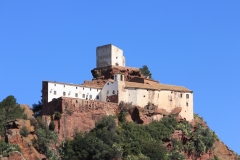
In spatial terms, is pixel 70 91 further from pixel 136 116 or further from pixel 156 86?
A: pixel 156 86

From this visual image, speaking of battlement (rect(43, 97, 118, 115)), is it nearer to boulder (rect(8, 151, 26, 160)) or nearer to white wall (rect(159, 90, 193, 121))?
white wall (rect(159, 90, 193, 121))

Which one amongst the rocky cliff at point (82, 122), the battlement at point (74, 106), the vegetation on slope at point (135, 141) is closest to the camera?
the rocky cliff at point (82, 122)

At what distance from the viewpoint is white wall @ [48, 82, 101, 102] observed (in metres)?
116

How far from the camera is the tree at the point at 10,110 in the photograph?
109250mm

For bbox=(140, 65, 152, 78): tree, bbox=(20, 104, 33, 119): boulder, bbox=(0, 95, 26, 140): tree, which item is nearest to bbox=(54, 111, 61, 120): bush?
bbox=(0, 95, 26, 140): tree

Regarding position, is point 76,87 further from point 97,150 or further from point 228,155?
point 228,155

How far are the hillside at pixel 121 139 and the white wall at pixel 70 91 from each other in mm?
4759

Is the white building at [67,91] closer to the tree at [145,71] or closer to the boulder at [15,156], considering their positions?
the tree at [145,71]

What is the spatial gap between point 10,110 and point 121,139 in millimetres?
15293

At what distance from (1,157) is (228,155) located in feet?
129

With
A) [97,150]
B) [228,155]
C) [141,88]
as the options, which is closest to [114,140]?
[97,150]

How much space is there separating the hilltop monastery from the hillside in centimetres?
170

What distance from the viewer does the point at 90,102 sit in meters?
115

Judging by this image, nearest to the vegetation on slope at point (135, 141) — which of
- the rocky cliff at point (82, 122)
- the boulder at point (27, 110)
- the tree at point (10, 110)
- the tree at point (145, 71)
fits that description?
the rocky cliff at point (82, 122)
